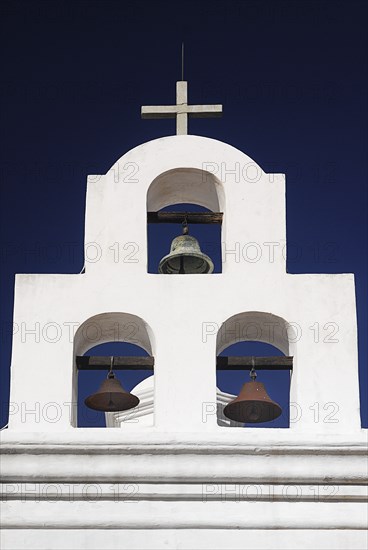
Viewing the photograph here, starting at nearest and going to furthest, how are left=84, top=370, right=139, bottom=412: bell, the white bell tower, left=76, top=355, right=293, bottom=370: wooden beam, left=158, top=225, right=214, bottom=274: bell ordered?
the white bell tower → left=76, top=355, right=293, bottom=370: wooden beam → left=84, top=370, right=139, bottom=412: bell → left=158, top=225, right=214, bottom=274: bell

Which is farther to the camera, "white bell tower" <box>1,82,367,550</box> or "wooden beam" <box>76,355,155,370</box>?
"wooden beam" <box>76,355,155,370</box>

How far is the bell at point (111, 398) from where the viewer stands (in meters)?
13.6

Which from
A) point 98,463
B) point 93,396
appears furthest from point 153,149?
point 98,463

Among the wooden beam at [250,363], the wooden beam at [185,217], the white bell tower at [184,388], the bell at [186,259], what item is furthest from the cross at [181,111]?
the wooden beam at [250,363]

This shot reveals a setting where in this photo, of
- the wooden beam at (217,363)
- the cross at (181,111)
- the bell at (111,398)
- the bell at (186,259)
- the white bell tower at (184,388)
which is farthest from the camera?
the cross at (181,111)

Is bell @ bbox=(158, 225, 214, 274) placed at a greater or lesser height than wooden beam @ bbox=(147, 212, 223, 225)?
lesser

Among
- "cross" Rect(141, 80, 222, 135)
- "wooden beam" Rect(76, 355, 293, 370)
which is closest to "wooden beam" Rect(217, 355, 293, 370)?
"wooden beam" Rect(76, 355, 293, 370)

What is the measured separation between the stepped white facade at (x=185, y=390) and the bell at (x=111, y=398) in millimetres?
377

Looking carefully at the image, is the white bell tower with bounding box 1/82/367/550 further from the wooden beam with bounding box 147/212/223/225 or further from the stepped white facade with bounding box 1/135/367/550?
the wooden beam with bounding box 147/212/223/225

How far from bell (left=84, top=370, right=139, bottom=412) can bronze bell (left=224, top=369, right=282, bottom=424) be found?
82 centimetres

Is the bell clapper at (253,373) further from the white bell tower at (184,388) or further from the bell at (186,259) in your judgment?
the bell at (186,259)

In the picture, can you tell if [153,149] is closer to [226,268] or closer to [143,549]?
[226,268]

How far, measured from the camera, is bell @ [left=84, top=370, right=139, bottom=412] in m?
13.6

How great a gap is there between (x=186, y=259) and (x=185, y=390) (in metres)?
1.68
